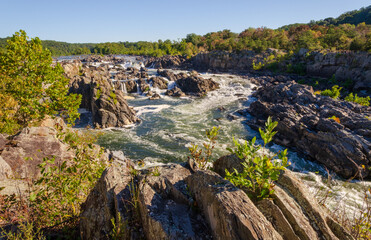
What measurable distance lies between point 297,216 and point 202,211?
1745 millimetres

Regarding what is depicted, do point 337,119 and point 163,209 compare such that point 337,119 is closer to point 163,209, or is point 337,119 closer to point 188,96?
point 163,209

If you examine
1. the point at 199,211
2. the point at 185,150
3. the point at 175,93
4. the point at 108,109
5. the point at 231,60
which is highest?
the point at 231,60

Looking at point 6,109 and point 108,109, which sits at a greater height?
point 6,109

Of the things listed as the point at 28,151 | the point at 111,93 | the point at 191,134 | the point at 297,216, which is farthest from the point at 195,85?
the point at 297,216

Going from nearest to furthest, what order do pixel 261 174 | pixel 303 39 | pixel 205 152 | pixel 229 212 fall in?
pixel 229 212
pixel 261 174
pixel 205 152
pixel 303 39

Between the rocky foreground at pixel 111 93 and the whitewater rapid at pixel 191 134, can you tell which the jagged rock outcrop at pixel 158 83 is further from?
the whitewater rapid at pixel 191 134

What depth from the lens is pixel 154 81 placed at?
145ft

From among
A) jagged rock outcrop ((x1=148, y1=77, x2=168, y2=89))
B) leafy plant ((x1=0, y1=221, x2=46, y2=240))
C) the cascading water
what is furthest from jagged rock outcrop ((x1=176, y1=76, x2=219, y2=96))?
leafy plant ((x1=0, y1=221, x2=46, y2=240))

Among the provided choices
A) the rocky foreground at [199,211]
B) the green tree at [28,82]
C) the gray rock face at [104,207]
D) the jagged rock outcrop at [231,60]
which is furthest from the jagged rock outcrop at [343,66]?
the green tree at [28,82]

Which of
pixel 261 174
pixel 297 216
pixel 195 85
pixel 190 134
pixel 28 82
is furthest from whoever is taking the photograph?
pixel 195 85

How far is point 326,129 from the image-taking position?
1745cm

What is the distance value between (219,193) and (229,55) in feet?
238

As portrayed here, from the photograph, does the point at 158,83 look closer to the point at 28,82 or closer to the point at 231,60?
the point at 231,60

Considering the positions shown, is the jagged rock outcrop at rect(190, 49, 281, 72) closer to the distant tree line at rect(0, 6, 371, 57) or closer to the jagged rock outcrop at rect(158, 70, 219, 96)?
the distant tree line at rect(0, 6, 371, 57)
